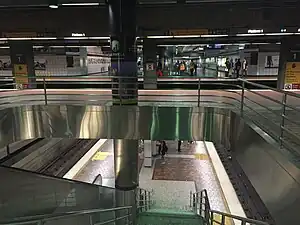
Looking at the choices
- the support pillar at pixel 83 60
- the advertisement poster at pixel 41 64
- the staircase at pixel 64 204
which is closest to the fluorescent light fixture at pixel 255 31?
the staircase at pixel 64 204

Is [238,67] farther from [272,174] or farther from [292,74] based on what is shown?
[272,174]

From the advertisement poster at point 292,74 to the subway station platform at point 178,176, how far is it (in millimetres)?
4672

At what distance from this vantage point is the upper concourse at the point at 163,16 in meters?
7.66

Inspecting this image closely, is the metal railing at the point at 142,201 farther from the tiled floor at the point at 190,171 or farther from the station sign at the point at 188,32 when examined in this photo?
the station sign at the point at 188,32

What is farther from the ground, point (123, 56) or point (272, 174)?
point (123, 56)

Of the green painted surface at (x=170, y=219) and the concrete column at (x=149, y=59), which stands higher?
the concrete column at (x=149, y=59)

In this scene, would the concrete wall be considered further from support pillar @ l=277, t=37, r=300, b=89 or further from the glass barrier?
support pillar @ l=277, t=37, r=300, b=89

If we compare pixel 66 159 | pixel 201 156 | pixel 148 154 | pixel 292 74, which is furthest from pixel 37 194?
pixel 201 156

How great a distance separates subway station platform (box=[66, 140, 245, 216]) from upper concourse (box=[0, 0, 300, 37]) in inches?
233

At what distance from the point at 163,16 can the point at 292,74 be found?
619 cm

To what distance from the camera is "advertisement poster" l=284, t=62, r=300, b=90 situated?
1067 cm

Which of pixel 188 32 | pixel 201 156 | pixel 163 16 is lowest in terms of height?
pixel 201 156

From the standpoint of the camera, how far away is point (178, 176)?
12.1 meters

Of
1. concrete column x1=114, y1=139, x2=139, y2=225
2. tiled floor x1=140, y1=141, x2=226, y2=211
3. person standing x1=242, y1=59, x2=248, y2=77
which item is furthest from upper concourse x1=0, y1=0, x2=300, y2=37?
person standing x1=242, y1=59, x2=248, y2=77
